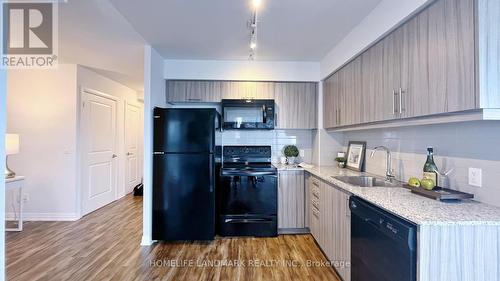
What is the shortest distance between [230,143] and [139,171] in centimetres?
343

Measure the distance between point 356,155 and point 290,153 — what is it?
953mm

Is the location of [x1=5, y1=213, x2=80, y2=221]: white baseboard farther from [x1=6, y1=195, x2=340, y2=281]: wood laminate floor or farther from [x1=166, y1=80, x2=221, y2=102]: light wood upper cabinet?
[x1=166, y1=80, x2=221, y2=102]: light wood upper cabinet

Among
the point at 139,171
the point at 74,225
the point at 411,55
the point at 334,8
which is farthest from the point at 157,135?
the point at 139,171

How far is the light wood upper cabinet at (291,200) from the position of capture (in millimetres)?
3285

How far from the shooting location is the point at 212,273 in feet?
7.68

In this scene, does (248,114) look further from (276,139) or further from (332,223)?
(332,223)

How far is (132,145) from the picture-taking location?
18.9ft

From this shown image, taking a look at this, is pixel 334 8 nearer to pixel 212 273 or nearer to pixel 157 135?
pixel 157 135

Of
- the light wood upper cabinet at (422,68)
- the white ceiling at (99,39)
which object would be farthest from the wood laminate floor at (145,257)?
the white ceiling at (99,39)

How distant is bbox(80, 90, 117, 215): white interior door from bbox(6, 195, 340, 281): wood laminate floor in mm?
848

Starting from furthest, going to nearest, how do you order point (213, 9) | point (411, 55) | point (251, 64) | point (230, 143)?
point (230, 143) < point (251, 64) < point (213, 9) < point (411, 55)

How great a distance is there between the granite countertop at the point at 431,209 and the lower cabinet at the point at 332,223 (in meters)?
0.39

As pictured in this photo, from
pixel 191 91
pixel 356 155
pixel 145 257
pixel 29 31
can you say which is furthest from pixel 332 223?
pixel 29 31

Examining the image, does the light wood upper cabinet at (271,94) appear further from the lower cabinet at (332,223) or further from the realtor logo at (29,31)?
the realtor logo at (29,31)
